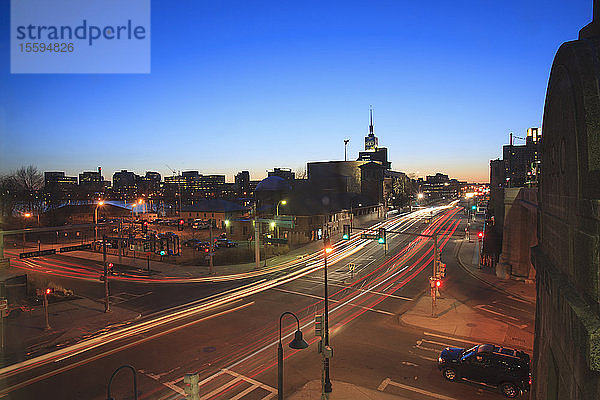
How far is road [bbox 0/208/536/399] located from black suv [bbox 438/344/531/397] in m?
0.48

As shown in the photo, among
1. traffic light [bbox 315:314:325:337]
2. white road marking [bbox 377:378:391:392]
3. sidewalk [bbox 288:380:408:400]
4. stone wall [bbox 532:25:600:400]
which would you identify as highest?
stone wall [bbox 532:25:600:400]

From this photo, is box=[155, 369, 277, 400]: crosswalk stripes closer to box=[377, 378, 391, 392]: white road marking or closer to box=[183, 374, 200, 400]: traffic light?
box=[377, 378, 391, 392]: white road marking

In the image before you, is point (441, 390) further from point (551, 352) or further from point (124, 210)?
point (124, 210)

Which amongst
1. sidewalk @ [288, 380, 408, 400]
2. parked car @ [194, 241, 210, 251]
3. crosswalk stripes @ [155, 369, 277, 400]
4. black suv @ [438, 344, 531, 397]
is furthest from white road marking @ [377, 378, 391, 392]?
parked car @ [194, 241, 210, 251]

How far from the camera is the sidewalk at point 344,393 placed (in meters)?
14.0

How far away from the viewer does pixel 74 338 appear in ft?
66.0

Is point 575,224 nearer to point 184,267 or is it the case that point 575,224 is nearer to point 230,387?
point 230,387

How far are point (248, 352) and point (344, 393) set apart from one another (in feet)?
19.2

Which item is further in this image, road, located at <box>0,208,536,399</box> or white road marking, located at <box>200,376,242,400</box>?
road, located at <box>0,208,536,399</box>

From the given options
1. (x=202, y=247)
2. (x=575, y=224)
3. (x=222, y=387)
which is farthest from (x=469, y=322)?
(x=202, y=247)

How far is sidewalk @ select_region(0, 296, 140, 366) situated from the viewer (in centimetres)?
1883

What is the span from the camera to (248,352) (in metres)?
18.1

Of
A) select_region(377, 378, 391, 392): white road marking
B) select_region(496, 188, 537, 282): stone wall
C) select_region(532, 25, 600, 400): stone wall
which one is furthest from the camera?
select_region(496, 188, 537, 282): stone wall

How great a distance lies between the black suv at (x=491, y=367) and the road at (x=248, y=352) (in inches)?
19.0
